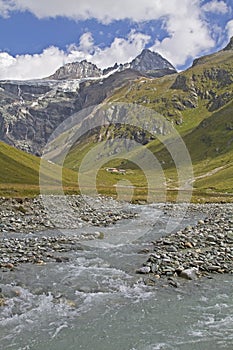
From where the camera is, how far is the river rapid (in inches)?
599

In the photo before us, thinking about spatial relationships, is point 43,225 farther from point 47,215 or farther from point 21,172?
point 21,172

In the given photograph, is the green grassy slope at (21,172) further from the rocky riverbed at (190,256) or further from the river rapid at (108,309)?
the river rapid at (108,309)

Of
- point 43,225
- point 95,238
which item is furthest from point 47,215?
point 95,238

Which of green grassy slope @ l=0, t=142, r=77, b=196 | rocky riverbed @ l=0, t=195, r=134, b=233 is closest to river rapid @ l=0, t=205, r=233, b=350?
rocky riverbed @ l=0, t=195, r=134, b=233

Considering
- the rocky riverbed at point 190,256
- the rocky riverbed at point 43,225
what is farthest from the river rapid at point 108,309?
the rocky riverbed at point 43,225

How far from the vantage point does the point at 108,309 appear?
1847cm

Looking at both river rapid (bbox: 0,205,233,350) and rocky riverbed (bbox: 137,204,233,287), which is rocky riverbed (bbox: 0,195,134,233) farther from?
river rapid (bbox: 0,205,233,350)

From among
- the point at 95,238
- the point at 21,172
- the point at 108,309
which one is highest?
the point at 21,172

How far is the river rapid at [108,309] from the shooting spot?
1522cm

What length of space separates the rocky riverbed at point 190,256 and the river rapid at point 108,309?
3.39 feet

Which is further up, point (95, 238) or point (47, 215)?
point (47, 215)

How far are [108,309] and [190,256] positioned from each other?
10.2m

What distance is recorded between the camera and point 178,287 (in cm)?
2119

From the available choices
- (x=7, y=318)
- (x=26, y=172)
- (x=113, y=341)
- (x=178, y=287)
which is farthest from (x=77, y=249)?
(x=26, y=172)
